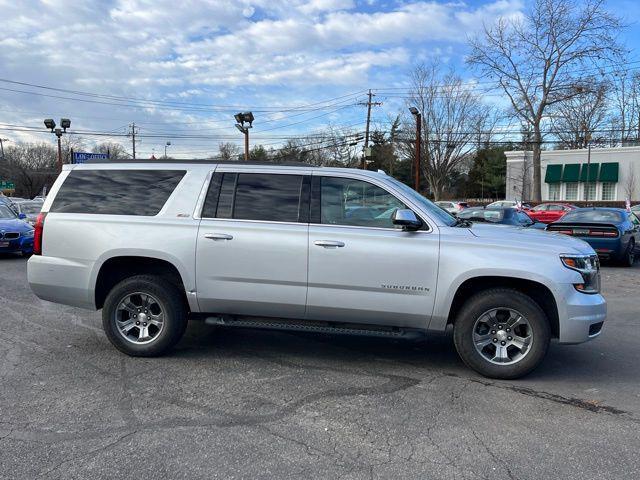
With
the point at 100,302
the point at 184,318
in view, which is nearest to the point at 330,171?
the point at 184,318

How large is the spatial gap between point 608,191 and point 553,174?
469cm

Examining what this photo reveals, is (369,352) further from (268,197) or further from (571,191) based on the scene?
(571,191)

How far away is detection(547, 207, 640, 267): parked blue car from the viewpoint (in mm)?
13031

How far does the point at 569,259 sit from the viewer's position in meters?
4.73

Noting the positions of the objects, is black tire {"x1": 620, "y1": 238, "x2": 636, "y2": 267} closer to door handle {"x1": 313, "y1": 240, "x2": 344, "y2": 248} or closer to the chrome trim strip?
door handle {"x1": 313, "y1": 240, "x2": 344, "y2": 248}

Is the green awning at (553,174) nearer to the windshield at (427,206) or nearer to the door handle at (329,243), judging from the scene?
the windshield at (427,206)

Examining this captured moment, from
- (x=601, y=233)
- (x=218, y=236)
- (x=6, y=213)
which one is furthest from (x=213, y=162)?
(x=6, y=213)

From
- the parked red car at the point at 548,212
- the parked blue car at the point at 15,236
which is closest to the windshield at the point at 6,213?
the parked blue car at the point at 15,236

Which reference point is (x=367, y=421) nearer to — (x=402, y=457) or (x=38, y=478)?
(x=402, y=457)

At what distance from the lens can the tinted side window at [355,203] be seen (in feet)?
16.5

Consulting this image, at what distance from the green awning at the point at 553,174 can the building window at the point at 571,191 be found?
129 cm

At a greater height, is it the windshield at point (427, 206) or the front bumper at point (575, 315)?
the windshield at point (427, 206)

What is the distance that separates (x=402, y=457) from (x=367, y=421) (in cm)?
56

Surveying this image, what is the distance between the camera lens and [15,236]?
1355cm
